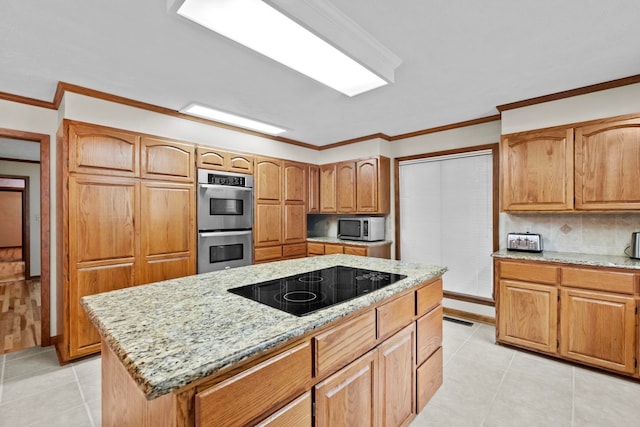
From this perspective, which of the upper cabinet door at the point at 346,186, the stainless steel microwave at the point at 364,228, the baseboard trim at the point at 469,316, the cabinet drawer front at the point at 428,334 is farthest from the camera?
the upper cabinet door at the point at 346,186

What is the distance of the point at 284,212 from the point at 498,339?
2876 millimetres

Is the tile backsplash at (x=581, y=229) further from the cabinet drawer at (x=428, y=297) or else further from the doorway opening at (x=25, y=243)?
the doorway opening at (x=25, y=243)

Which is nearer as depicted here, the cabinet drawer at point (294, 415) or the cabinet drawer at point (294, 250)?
the cabinet drawer at point (294, 415)

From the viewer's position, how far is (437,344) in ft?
6.75

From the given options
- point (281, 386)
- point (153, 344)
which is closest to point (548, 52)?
point (281, 386)

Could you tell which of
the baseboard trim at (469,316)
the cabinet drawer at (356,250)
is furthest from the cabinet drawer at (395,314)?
the baseboard trim at (469,316)

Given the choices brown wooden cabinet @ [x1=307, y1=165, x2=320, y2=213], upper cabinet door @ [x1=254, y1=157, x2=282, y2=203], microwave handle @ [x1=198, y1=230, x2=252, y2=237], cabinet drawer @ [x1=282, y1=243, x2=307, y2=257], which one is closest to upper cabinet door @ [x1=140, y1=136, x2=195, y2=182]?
microwave handle @ [x1=198, y1=230, x2=252, y2=237]

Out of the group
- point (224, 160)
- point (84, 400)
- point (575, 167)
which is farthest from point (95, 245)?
point (575, 167)

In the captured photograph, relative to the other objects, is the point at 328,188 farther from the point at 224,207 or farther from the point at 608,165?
the point at 608,165

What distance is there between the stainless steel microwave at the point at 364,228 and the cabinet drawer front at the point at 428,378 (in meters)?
2.08

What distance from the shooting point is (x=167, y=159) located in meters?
2.99

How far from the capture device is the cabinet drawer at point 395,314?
4.88ft

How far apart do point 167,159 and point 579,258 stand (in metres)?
3.88

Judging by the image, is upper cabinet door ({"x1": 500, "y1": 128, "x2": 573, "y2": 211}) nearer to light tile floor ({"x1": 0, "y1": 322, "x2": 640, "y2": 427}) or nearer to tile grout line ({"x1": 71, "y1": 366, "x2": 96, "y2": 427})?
light tile floor ({"x1": 0, "y1": 322, "x2": 640, "y2": 427})
